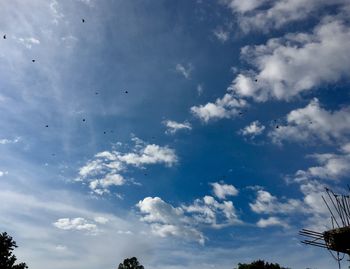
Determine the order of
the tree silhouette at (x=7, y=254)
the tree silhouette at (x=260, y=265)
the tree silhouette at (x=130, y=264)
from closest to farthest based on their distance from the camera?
1. the tree silhouette at (x=7, y=254)
2. the tree silhouette at (x=260, y=265)
3. the tree silhouette at (x=130, y=264)

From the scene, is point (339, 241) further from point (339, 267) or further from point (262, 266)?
point (262, 266)

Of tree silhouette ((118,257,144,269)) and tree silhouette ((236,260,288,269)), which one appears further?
tree silhouette ((118,257,144,269))

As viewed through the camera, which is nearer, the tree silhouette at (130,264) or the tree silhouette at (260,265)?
the tree silhouette at (260,265)

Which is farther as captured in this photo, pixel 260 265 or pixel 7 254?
pixel 260 265

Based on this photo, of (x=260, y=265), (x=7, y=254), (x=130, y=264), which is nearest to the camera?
(x=7, y=254)

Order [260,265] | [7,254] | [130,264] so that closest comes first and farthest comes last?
[7,254] < [260,265] < [130,264]

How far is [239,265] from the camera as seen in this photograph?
67.6 m

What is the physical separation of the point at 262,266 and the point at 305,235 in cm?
4760

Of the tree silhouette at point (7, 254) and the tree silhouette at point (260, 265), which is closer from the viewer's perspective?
the tree silhouette at point (7, 254)

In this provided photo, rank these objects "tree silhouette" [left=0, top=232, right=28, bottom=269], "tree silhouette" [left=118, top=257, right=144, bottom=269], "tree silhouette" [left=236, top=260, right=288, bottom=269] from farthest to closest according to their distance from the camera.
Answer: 1. "tree silhouette" [left=118, top=257, right=144, bottom=269]
2. "tree silhouette" [left=236, top=260, right=288, bottom=269]
3. "tree silhouette" [left=0, top=232, right=28, bottom=269]

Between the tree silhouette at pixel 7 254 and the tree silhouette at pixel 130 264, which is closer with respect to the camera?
the tree silhouette at pixel 7 254

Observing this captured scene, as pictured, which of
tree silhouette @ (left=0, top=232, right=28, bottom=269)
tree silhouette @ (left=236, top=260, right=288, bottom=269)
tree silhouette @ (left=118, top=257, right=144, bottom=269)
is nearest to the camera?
tree silhouette @ (left=0, top=232, right=28, bottom=269)

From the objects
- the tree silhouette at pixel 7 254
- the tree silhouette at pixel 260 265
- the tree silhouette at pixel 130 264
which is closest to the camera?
the tree silhouette at pixel 7 254

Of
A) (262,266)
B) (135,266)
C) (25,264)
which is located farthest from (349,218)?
(135,266)
